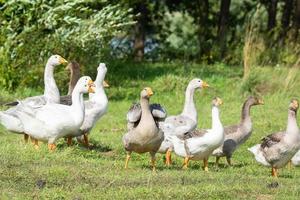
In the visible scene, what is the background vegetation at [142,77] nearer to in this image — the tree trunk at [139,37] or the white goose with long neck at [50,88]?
the tree trunk at [139,37]

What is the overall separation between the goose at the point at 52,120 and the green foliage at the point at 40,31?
7.21 metres

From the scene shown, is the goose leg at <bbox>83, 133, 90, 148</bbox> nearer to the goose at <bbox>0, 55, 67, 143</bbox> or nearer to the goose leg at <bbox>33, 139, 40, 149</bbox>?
the goose at <bbox>0, 55, 67, 143</bbox>

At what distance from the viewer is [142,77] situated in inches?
998

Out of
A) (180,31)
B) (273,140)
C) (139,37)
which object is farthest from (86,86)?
(180,31)

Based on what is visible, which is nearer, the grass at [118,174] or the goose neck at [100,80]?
the grass at [118,174]

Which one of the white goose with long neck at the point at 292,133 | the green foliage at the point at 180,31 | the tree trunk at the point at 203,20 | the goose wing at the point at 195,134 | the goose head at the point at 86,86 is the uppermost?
the goose head at the point at 86,86

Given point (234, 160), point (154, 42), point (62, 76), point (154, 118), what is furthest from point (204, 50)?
point (154, 118)

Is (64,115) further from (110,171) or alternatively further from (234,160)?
(234,160)

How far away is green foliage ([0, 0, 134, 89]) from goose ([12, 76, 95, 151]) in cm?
721

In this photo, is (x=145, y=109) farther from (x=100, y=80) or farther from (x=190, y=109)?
(x=100, y=80)

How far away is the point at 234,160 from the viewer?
14.2m

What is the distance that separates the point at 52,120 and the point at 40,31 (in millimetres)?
8604

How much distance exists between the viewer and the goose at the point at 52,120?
12344 millimetres

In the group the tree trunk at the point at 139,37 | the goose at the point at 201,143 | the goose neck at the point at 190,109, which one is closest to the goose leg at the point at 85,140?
the goose neck at the point at 190,109
